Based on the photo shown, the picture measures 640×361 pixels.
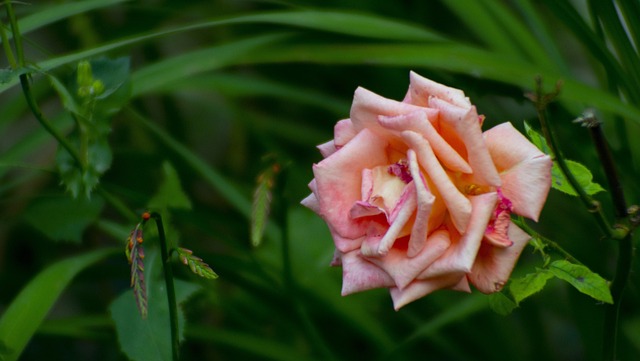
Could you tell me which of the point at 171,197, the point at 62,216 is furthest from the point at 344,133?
the point at 62,216

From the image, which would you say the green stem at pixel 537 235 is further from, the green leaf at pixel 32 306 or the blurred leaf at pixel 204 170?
the blurred leaf at pixel 204 170

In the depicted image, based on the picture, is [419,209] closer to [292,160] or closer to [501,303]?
[501,303]

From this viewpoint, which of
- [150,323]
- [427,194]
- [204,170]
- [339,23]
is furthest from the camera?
[204,170]

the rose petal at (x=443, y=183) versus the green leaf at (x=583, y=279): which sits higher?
the rose petal at (x=443, y=183)

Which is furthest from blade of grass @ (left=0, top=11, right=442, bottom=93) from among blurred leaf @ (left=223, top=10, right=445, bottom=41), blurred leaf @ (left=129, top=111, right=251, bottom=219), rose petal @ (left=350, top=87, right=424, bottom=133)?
rose petal @ (left=350, top=87, right=424, bottom=133)

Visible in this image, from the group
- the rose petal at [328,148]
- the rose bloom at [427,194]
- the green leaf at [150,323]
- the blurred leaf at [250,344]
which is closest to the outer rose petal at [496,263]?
the rose bloom at [427,194]
